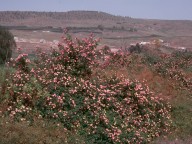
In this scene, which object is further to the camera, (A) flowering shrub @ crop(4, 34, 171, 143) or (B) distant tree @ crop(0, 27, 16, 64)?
(B) distant tree @ crop(0, 27, 16, 64)

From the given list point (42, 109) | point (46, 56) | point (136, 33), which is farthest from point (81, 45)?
point (136, 33)

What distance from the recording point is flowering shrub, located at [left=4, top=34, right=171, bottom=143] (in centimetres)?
781

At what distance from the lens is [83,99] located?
27.8ft

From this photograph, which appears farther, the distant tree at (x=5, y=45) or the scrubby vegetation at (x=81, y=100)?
the distant tree at (x=5, y=45)

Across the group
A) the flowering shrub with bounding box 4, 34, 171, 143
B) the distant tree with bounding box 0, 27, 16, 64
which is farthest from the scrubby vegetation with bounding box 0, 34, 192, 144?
the distant tree with bounding box 0, 27, 16, 64

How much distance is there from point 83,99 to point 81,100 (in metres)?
0.07

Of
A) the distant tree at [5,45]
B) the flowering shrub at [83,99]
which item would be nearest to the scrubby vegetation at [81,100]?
the flowering shrub at [83,99]

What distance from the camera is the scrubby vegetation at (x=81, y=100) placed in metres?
7.75

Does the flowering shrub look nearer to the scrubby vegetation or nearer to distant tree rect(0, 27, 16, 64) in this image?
the scrubby vegetation

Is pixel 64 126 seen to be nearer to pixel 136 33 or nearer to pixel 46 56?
pixel 46 56

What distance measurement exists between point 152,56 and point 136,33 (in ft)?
204

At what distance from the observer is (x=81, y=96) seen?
8.55 meters

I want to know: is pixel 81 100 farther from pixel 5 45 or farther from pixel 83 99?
pixel 5 45

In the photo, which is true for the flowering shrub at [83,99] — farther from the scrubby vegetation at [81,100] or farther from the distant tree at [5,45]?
the distant tree at [5,45]
